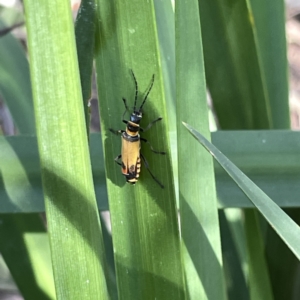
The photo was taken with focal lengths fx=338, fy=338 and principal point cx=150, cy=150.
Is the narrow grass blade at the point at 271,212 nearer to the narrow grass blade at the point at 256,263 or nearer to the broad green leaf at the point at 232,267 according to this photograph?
the narrow grass blade at the point at 256,263

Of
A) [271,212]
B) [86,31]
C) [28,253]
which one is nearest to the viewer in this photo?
[271,212]

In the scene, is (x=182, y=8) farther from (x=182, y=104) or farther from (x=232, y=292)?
(x=232, y=292)

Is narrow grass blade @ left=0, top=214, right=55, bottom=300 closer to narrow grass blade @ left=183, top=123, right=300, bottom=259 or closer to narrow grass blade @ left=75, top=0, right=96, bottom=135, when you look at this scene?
narrow grass blade @ left=75, top=0, right=96, bottom=135

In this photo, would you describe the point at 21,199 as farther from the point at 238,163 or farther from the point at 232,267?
the point at 232,267

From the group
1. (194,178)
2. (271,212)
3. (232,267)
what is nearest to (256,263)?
(232,267)

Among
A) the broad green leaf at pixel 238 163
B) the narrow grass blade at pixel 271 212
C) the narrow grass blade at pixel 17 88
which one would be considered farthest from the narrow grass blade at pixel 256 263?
the narrow grass blade at pixel 17 88

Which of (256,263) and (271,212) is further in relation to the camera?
(256,263)
